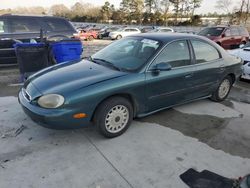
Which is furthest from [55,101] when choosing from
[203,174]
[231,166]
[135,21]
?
[135,21]

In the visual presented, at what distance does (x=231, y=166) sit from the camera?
308 cm

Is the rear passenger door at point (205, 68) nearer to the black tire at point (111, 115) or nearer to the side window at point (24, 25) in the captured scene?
the black tire at point (111, 115)

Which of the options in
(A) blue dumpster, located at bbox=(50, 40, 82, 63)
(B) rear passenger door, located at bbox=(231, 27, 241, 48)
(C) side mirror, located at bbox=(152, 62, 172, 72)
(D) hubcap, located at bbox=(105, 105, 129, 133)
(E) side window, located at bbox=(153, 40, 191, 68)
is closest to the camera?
(D) hubcap, located at bbox=(105, 105, 129, 133)

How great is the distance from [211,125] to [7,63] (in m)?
6.17

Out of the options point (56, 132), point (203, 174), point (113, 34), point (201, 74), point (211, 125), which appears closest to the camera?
point (203, 174)

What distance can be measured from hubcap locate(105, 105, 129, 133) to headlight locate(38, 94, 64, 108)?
70cm

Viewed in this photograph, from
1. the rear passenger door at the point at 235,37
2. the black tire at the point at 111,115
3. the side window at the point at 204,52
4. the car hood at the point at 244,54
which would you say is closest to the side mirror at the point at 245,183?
the black tire at the point at 111,115

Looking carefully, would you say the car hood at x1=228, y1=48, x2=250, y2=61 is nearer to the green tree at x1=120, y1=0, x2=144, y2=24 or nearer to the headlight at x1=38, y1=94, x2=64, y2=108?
the headlight at x1=38, y1=94, x2=64, y2=108

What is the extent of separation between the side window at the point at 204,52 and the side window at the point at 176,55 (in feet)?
0.79

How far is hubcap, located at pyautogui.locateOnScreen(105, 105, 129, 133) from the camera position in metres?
3.47

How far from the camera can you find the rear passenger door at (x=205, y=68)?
4.42 metres

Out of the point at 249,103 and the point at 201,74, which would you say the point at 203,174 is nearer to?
the point at 201,74

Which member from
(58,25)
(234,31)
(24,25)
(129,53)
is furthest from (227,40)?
(129,53)

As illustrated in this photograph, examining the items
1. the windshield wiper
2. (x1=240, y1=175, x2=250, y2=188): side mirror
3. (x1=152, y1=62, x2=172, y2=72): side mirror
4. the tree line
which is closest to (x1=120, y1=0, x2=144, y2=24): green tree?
the tree line
